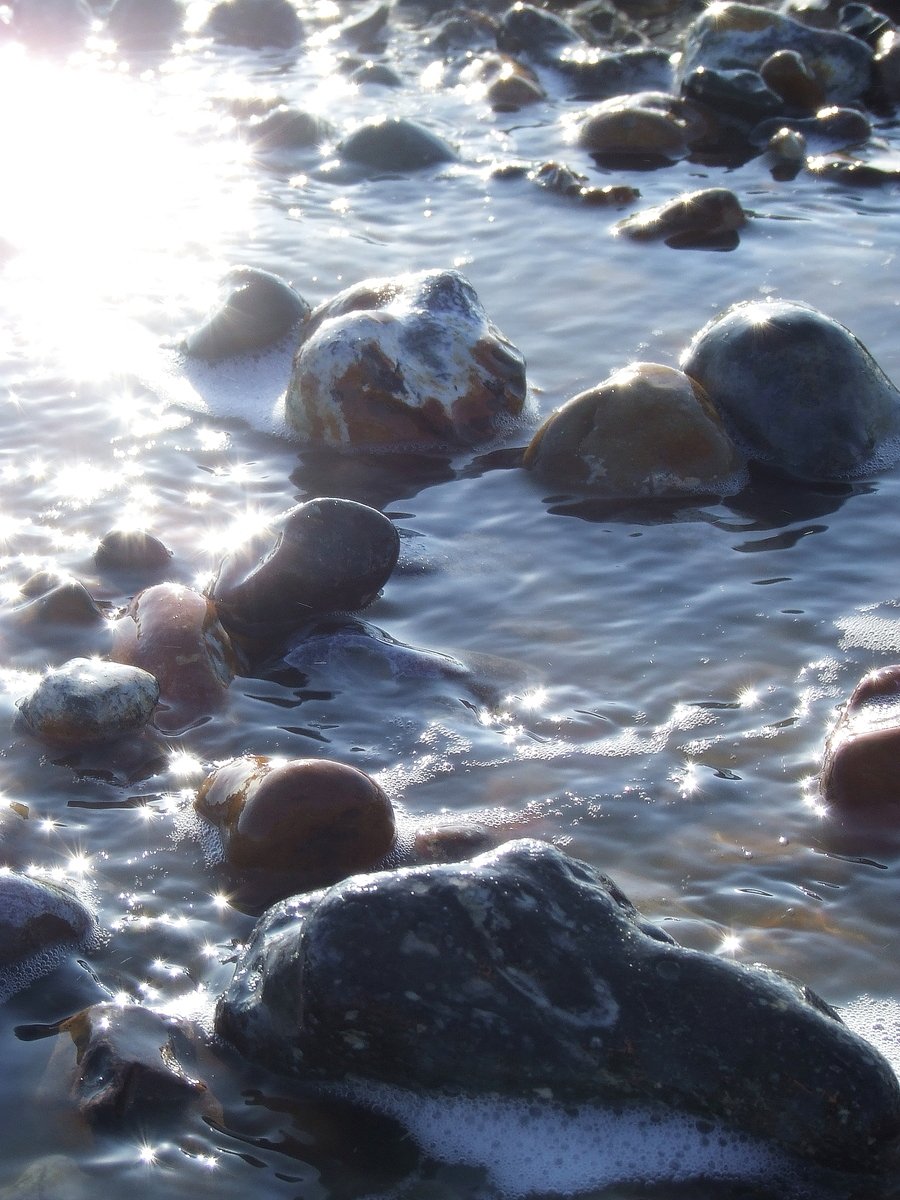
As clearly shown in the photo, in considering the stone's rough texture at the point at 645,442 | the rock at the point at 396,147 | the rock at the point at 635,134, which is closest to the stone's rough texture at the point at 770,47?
the rock at the point at 635,134

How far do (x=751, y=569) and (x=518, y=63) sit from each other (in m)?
7.62

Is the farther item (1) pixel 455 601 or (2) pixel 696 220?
(2) pixel 696 220

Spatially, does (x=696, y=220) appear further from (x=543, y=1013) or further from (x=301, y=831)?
(x=543, y=1013)

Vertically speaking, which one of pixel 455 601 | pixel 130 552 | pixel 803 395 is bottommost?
pixel 455 601

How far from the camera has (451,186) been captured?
27.7ft

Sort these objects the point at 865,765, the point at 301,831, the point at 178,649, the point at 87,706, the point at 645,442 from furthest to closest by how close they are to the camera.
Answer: the point at 645,442, the point at 178,649, the point at 87,706, the point at 865,765, the point at 301,831

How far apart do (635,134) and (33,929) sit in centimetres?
736

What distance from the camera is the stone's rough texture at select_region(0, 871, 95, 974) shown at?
2.88 meters

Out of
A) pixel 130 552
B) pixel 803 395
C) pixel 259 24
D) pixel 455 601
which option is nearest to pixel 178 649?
pixel 130 552

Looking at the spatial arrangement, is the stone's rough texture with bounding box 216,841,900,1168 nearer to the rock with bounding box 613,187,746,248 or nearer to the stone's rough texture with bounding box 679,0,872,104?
the rock with bounding box 613,187,746,248

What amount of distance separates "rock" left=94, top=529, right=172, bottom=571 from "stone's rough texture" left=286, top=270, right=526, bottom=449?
1144 millimetres

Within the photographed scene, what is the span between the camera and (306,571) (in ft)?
13.8

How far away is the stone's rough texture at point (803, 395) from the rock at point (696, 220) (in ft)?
7.12

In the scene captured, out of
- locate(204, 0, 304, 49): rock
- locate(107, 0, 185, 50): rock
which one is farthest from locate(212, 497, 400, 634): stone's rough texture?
locate(107, 0, 185, 50): rock
